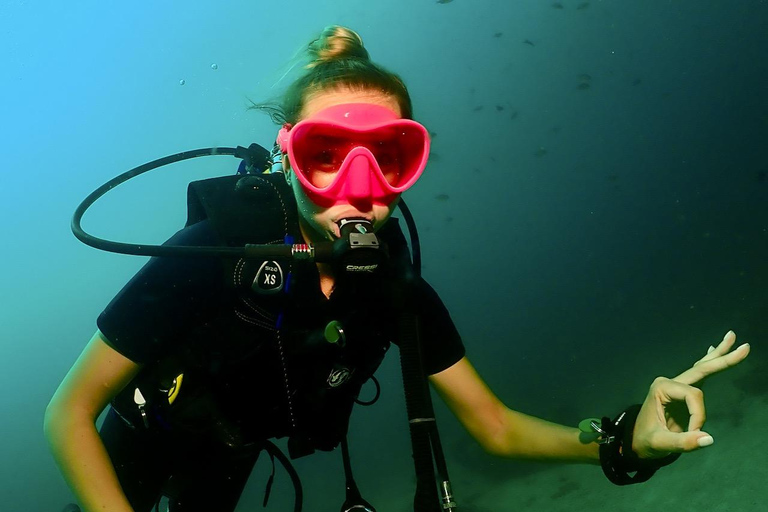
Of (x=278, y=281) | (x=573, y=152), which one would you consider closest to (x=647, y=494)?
(x=278, y=281)

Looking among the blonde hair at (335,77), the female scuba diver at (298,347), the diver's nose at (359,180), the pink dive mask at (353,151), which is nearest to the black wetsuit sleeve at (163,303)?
the female scuba diver at (298,347)

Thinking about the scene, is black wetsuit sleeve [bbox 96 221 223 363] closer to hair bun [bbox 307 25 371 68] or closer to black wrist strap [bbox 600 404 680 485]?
hair bun [bbox 307 25 371 68]

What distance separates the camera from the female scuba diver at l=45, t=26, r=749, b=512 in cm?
181

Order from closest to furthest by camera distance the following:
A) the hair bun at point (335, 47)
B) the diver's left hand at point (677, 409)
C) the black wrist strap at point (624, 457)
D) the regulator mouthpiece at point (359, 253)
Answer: the diver's left hand at point (677, 409) → the regulator mouthpiece at point (359, 253) → the black wrist strap at point (624, 457) → the hair bun at point (335, 47)

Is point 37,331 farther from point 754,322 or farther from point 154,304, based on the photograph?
point 754,322

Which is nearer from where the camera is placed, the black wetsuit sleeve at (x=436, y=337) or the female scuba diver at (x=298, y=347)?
the female scuba diver at (x=298, y=347)

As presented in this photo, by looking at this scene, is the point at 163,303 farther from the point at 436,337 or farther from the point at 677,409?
the point at 677,409

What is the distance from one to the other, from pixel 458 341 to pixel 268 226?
1.21 m

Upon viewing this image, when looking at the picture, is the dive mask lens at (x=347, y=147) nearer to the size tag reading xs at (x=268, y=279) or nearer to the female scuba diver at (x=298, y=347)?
the female scuba diver at (x=298, y=347)

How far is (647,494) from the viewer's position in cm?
798

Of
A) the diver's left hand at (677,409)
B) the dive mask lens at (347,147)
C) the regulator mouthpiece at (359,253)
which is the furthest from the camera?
the dive mask lens at (347,147)

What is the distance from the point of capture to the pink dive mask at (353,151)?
1942mm

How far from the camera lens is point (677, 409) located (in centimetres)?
179

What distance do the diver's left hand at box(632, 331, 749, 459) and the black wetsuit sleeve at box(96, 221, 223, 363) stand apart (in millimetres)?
1840
